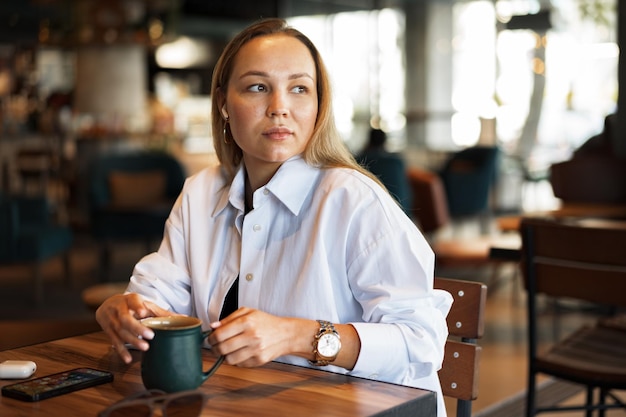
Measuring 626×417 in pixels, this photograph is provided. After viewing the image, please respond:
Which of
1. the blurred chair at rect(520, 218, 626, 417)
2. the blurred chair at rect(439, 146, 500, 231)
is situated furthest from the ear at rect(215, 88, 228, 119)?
the blurred chair at rect(439, 146, 500, 231)

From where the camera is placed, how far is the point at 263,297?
Result: 1716 mm

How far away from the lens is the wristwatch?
151cm

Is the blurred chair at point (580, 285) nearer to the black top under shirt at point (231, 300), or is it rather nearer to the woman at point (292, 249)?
the woman at point (292, 249)

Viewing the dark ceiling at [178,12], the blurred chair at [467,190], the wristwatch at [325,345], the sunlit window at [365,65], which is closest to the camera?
the wristwatch at [325,345]

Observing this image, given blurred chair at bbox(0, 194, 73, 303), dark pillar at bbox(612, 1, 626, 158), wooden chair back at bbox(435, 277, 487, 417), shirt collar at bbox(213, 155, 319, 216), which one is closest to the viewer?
shirt collar at bbox(213, 155, 319, 216)

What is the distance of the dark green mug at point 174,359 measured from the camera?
1.30 meters

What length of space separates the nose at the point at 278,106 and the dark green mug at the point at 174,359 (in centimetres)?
55

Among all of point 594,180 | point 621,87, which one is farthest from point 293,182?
point 621,87

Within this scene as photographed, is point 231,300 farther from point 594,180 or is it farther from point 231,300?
point 594,180

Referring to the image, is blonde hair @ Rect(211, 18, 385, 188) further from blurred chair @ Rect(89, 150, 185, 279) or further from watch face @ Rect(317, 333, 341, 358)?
A: blurred chair @ Rect(89, 150, 185, 279)

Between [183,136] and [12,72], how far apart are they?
705 cm

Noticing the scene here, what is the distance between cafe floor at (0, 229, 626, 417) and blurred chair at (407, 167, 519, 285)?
0.36 m

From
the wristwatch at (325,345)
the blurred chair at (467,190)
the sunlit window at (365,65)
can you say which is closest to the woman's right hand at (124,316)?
the wristwatch at (325,345)

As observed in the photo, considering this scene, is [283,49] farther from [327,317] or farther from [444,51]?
[444,51]
